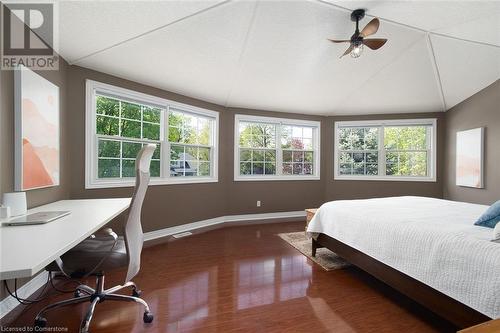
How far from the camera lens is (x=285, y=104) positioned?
453 cm

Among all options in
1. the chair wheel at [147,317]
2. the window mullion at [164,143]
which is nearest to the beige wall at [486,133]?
the chair wheel at [147,317]

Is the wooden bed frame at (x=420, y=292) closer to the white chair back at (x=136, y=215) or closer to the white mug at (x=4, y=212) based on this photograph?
the white chair back at (x=136, y=215)

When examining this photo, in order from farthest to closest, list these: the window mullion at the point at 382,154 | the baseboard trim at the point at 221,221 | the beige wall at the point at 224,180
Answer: the window mullion at the point at 382,154, the baseboard trim at the point at 221,221, the beige wall at the point at 224,180

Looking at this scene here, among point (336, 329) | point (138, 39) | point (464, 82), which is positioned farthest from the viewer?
point (464, 82)

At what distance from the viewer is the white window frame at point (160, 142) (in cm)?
280

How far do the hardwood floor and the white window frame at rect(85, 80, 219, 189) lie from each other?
1064 mm

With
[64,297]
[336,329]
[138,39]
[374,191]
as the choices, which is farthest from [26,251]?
[374,191]

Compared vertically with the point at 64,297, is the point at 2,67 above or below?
above

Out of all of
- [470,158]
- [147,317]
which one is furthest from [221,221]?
[470,158]

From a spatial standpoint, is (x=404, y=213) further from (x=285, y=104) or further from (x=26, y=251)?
(x=285, y=104)

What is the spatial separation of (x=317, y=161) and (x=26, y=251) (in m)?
4.82

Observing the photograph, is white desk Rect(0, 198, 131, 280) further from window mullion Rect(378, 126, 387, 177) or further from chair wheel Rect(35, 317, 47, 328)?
window mullion Rect(378, 126, 387, 177)

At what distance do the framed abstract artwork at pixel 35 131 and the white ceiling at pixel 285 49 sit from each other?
22.8 inches

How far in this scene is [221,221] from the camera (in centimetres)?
443
